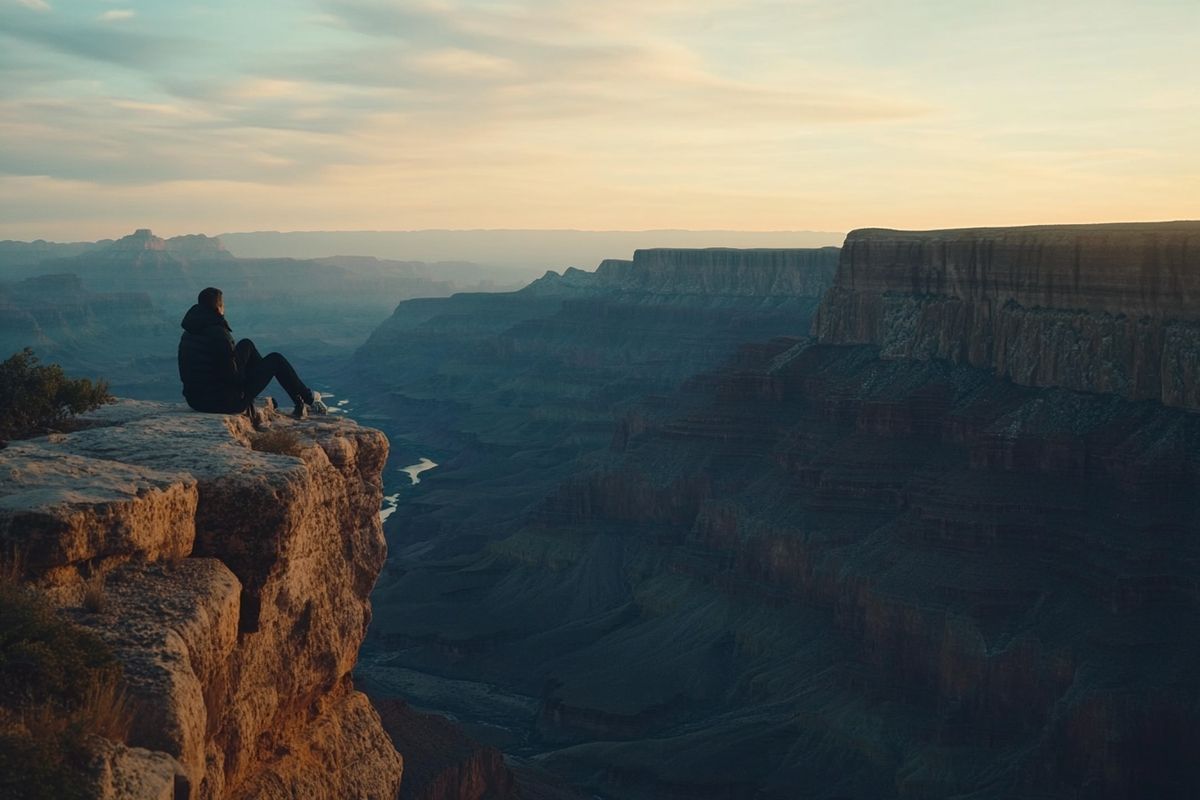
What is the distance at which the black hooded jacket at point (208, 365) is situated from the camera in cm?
1627

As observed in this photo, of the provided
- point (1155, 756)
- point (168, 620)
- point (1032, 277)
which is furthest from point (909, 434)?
point (168, 620)

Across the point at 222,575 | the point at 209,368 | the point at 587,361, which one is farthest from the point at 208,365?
the point at 587,361

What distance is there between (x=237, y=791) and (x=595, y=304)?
14379 cm

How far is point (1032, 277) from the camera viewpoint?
59625 mm

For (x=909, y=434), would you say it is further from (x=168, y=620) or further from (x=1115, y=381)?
(x=168, y=620)

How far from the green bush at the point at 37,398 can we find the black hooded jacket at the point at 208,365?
4.01 feet

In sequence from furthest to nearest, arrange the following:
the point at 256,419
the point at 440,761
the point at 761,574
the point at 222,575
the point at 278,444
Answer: the point at 761,574 < the point at 440,761 < the point at 256,419 < the point at 278,444 < the point at 222,575

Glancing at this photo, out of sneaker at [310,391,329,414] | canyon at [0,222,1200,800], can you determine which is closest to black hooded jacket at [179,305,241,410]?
canyon at [0,222,1200,800]

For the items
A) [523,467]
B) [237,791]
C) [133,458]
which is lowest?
[523,467]

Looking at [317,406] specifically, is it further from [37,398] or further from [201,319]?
[37,398]

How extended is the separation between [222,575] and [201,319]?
217 inches

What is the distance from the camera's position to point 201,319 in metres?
16.4

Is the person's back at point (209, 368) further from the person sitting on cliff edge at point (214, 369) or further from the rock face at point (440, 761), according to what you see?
the rock face at point (440, 761)

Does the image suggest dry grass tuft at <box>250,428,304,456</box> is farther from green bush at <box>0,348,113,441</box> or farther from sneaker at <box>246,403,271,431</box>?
green bush at <box>0,348,113,441</box>
